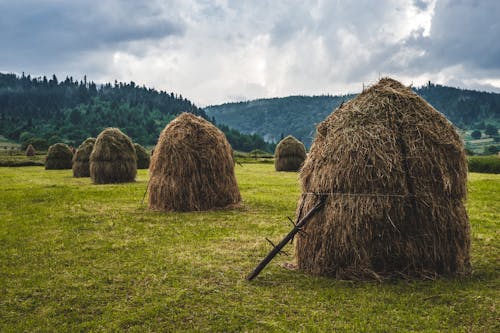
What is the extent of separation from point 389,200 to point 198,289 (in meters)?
4.10

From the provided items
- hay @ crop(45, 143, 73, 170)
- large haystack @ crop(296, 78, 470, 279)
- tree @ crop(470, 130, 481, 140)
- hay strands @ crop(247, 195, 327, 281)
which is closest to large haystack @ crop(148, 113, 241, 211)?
large haystack @ crop(296, 78, 470, 279)

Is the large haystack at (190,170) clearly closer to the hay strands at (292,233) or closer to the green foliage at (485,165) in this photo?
the hay strands at (292,233)

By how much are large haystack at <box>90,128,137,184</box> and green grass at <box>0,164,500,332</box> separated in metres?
16.6

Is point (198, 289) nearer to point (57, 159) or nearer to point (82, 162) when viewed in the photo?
point (82, 162)

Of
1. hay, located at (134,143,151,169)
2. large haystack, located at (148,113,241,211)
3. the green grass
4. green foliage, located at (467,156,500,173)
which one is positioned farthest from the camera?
hay, located at (134,143,151,169)

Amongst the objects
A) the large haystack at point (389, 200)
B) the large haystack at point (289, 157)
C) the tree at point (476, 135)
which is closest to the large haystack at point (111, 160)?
the large haystack at point (289, 157)

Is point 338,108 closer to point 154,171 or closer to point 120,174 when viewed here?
point 154,171

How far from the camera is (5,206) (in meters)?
19.7

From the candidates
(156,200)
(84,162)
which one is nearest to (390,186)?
(156,200)

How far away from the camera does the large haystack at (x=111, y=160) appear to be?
3109 cm

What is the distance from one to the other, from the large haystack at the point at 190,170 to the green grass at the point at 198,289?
3.29 m

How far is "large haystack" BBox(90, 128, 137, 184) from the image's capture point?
3109 centimetres

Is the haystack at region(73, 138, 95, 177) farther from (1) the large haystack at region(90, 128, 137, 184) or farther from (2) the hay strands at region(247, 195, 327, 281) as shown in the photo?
(2) the hay strands at region(247, 195, 327, 281)

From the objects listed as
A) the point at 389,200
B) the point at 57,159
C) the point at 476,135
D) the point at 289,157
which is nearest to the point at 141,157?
the point at 57,159
